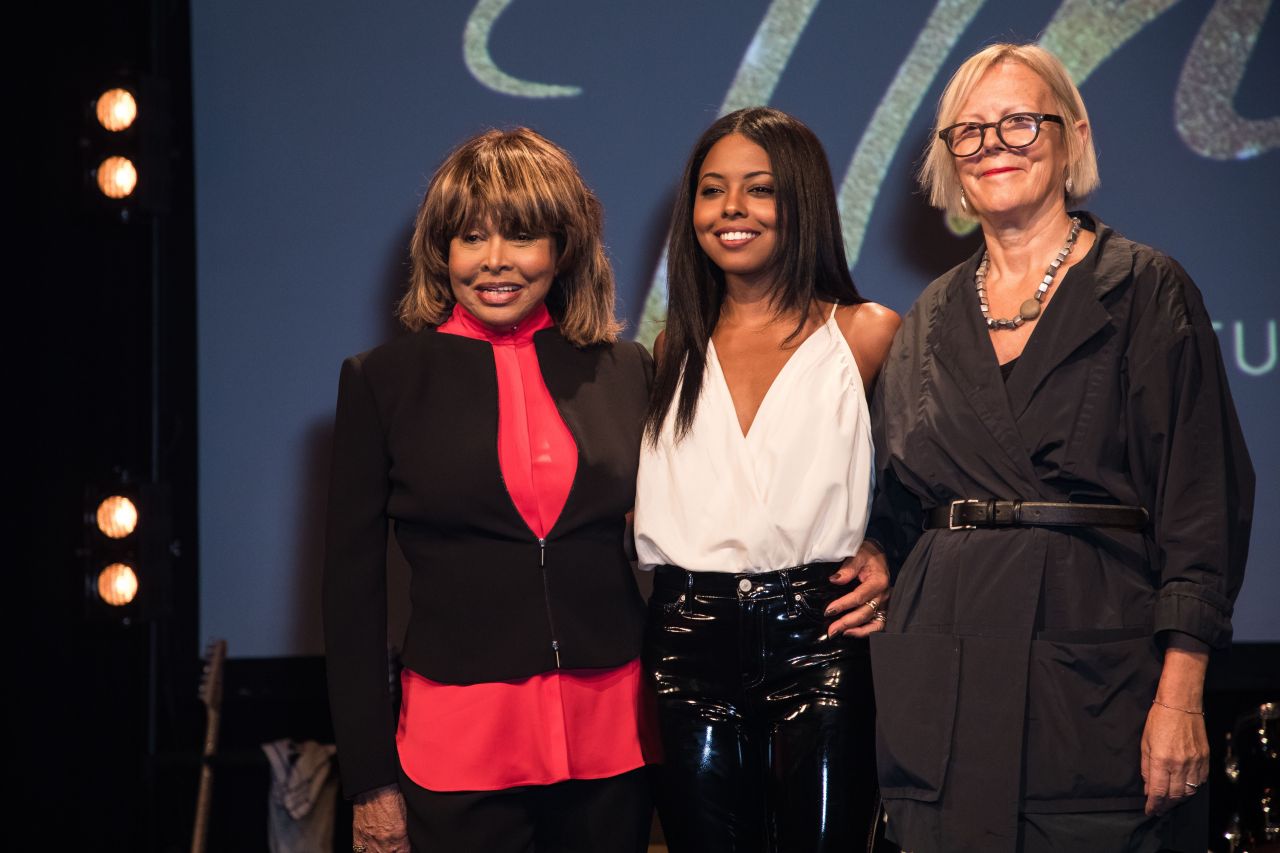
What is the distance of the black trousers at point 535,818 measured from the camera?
2170 millimetres

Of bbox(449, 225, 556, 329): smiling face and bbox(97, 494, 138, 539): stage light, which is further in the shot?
bbox(97, 494, 138, 539): stage light

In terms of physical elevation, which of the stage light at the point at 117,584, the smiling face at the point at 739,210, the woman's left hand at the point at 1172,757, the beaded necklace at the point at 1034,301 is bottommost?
the stage light at the point at 117,584

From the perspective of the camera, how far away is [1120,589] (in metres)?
1.97

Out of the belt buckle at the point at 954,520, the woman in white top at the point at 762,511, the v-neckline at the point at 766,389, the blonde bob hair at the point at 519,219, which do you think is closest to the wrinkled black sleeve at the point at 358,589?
the blonde bob hair at the point at 519,219

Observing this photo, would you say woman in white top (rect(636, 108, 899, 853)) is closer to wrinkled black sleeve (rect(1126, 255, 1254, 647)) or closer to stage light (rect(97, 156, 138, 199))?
wrinkled black sleeve (rect(1126, 255, 1254, 647))

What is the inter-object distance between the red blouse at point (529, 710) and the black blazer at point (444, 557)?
0.02 meters

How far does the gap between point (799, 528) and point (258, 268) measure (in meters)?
2.11

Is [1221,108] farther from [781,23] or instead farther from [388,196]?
[388,196]

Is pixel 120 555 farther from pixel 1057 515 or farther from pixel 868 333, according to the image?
pixel 1057 515

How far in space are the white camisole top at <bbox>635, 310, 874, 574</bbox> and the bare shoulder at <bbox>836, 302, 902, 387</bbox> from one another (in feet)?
0.10

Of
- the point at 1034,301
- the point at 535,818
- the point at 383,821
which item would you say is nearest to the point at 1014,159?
the point at 1034,301

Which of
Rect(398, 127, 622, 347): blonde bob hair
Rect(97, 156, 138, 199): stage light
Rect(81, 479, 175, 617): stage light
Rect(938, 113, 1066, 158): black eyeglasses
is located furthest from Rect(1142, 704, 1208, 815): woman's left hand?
Rect(97, 156, 138, 199): stage light

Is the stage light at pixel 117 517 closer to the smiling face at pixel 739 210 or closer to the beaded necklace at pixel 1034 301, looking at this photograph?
the smiling face at pixel 739 210

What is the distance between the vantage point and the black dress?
1932mm
